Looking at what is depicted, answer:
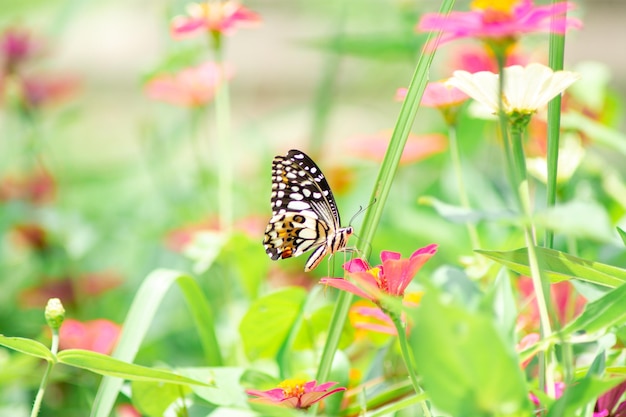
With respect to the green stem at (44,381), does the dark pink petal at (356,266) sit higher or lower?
higher

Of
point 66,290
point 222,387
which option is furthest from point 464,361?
point 66,290

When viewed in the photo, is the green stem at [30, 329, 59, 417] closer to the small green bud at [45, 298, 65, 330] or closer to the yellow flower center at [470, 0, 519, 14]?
the small green bud at [45, 298, 65, 330]

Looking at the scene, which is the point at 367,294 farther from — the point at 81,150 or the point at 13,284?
the point at 81,150

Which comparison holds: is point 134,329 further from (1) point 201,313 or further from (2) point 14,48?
(2) point 14,48

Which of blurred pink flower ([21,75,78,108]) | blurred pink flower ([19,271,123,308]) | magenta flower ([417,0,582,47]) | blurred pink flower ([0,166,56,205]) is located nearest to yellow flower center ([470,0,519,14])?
magenta flower ([417,0,582,47])

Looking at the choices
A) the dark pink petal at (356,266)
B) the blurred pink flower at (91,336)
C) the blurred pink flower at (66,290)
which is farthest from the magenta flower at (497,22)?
the blurred pink flower at (66,290)

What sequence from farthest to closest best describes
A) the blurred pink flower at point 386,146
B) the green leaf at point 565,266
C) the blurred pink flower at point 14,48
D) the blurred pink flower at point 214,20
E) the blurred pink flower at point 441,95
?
1. the blurred pink flower at point 14,48
2. the blurred pink flower at point 386,146
3. the blurred pink flower at point 214,20
4. the blurred pink flower at point 441,95
5. the green leaf at point 565,266

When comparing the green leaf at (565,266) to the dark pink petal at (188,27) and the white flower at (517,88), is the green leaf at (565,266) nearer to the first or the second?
the white flower at (517,88)
